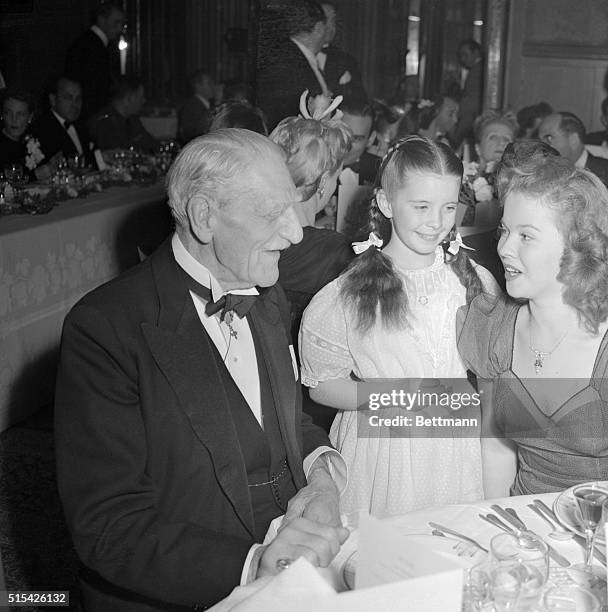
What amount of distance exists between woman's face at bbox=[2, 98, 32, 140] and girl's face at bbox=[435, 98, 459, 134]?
237 cm

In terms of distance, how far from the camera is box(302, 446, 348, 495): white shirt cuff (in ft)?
5.45

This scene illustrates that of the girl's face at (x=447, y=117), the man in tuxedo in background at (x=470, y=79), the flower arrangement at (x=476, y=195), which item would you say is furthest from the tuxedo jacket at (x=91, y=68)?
the flower arrangement at (x=476, y=195)

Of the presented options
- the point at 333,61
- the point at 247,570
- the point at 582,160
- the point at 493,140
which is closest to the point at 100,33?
the point at 493,140

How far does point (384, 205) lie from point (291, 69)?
34.4 inches

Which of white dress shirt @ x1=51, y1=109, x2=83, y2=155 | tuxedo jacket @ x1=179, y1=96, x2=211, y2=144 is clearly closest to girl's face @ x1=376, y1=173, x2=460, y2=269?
white dress shirt @ x1=51, y1=109, x2=83, y2=155

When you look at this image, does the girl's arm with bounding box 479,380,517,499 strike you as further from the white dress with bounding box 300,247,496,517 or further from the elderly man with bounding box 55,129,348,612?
the elderly man with bounding box 55,129,348,612

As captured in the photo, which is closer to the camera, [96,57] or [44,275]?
[44,275]

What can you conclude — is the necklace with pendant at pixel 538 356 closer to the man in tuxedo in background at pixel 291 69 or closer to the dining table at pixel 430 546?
the dining table at pixel 430 546

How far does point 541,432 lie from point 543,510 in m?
0.36

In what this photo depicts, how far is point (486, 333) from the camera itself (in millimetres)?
1834

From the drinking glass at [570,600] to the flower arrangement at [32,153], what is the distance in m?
4.01

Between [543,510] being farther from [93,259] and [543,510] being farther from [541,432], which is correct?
[93,259]

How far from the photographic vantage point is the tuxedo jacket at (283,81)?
2527 mm

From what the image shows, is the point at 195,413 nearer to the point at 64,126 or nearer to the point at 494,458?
the point at 494,458
